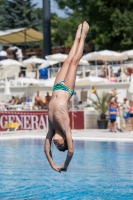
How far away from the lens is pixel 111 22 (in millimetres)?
30016

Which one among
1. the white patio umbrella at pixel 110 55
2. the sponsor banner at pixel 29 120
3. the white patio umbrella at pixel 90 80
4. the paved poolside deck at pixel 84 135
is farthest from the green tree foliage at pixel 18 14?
the paved poolside deck at pixel 84 135

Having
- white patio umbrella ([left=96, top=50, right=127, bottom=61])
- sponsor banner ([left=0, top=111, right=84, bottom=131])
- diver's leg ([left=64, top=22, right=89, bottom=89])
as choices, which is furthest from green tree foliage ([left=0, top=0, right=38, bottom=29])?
diver's leg ([left=64, top=22, right=89, bottom=89])

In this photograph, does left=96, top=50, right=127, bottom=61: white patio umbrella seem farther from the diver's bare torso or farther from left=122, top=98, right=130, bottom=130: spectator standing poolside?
the diver's bare torso

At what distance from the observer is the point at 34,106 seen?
2341 centimetres

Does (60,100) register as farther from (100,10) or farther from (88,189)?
(100,10)

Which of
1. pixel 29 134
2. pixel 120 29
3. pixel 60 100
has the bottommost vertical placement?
pixel 29 134

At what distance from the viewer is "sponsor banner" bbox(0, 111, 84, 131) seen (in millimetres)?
21594

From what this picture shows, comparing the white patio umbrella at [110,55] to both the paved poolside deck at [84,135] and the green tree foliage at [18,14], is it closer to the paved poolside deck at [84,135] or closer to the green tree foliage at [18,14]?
the paved poolside deck at [84,135]

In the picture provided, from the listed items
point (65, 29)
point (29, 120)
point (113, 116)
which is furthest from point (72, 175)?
point (65, 29)

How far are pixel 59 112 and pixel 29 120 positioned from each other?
13859 mm

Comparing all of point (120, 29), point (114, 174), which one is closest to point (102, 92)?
point (120, 29)

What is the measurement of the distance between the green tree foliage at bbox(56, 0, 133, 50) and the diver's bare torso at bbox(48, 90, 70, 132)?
69.9ft

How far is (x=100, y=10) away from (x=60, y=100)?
21843mm

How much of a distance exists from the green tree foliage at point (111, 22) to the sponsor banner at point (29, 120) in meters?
9.16
